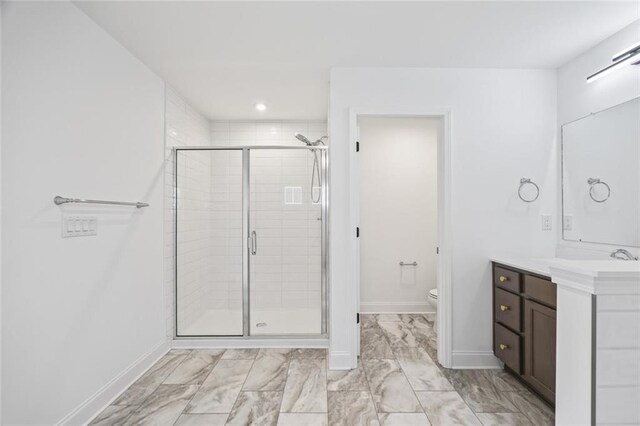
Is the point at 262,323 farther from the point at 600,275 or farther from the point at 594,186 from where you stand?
the point at 594,186

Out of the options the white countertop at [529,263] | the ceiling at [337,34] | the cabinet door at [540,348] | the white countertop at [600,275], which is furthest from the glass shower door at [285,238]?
the white countertop at [600,275]

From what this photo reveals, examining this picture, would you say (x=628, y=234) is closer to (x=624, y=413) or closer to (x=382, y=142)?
(x=624, y=413)

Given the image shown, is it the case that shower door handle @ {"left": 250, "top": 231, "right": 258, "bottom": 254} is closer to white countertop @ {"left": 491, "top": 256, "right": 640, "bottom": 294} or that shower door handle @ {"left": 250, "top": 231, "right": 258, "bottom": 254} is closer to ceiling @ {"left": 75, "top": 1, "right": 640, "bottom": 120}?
ceiling @ {"left": 75, "top": 1, "right": 640, "bottom": 120}

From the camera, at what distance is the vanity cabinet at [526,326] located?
2045 millimetres

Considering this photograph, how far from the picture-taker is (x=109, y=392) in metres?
2.18

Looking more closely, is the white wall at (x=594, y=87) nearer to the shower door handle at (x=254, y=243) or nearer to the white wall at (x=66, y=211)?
the shower door handle at (x=254, y=243)

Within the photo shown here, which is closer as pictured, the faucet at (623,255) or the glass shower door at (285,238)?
the faucet at (623,255)

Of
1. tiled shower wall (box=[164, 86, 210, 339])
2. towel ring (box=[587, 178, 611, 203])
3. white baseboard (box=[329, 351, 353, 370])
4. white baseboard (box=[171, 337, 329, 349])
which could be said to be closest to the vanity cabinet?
towel ring (box=[587, 178, 611, 203])

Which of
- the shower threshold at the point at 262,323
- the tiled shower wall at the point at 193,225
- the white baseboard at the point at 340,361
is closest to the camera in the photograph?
the white baseboard at the point at 340,361

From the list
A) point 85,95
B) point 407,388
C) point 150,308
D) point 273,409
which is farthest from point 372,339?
point 85,95

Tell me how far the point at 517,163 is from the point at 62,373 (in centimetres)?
326

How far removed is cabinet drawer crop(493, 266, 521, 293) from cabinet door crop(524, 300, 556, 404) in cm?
14

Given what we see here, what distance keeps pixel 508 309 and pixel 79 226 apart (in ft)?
9.14

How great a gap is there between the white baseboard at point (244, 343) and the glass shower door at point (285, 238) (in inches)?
5.9
